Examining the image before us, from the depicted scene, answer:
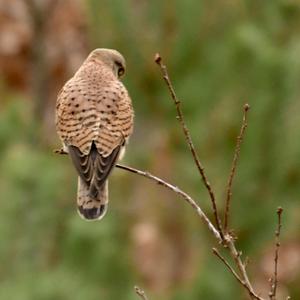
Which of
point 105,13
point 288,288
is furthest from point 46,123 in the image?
point 288,288

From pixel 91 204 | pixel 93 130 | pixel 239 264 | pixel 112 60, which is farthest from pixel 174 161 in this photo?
pixel 239 264

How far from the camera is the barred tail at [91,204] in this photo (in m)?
6.05

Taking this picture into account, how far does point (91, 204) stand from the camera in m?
6.07

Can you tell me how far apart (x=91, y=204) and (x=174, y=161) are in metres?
3.51

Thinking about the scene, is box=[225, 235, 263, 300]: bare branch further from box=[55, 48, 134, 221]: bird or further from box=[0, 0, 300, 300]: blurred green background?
box=[0, 0, 300, 300]: blurred green background

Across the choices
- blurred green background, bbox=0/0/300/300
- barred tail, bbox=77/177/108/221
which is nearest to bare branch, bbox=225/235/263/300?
barred tail, bbox=77/177/108/221

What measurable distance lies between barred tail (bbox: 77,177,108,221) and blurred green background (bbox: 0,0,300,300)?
9.61 ft

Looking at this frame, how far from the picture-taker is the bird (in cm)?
612

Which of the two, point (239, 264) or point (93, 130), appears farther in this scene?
point (93, 130)

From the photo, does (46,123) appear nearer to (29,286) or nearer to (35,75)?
(35,75)

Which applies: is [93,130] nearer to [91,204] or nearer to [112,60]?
[91,204]

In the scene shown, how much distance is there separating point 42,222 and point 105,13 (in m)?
1.40

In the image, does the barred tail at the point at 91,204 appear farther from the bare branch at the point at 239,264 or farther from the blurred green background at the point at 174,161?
the blurred green background at the point at 174,161

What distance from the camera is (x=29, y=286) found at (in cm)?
915
